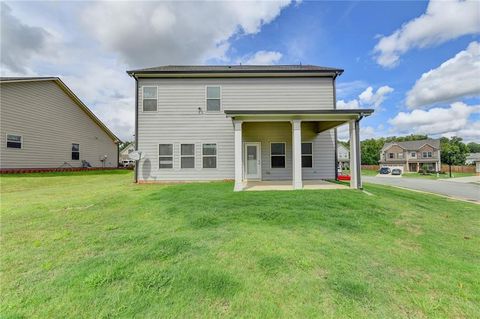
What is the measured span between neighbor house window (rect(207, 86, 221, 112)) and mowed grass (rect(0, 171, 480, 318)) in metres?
6.95

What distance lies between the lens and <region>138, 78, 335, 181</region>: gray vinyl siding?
11422 mm

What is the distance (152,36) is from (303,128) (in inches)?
429

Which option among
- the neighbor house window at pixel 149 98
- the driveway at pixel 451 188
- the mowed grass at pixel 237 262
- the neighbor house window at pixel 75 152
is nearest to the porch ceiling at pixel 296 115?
the mowed grass at pixel 237 262

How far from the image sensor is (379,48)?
1487 cm

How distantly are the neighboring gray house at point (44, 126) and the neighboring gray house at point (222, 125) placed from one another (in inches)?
348

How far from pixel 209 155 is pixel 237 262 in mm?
8587

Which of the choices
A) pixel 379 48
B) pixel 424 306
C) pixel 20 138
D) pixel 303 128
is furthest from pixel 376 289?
pixel 20 138

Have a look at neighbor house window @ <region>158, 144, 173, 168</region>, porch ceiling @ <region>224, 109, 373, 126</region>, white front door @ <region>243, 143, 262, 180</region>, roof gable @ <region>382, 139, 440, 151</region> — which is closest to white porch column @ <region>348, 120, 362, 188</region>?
porch ceiling @ <region>224, 109, 373, 126</region>

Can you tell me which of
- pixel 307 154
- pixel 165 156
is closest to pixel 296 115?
pixel 307 154

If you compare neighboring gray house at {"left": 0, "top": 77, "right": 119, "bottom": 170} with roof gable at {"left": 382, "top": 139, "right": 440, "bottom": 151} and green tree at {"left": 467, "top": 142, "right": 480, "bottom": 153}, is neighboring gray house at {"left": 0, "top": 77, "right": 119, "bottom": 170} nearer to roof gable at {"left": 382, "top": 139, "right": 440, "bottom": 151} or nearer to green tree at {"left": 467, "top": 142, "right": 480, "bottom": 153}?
roof gable at {"left": 382, "top": 139, "right": 440, "bottom": 151}

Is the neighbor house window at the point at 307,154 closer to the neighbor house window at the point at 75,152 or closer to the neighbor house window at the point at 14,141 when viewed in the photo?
the neighbor house window at the point at 14,141

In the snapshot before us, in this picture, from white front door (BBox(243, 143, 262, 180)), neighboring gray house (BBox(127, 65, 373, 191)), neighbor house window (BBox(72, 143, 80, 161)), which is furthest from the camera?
neighbor house window (BBox(72, 143, 80, 161))

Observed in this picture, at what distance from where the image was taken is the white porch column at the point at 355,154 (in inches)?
350

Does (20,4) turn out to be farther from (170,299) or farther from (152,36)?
(170,299)
